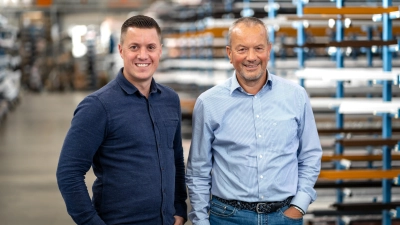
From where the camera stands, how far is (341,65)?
5.64 meters

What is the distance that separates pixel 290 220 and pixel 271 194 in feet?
0.46

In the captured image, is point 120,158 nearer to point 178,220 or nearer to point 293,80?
point 178,220

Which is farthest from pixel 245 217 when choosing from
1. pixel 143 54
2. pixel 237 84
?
pixel 143 54

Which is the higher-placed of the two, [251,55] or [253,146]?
[251,55]

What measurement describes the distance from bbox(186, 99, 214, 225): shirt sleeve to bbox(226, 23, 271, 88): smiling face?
0.82 feet

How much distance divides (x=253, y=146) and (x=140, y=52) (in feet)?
2.04

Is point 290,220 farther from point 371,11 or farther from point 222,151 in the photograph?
point 371,11

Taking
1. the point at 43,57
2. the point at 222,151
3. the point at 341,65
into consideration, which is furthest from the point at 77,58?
the point at 222,151

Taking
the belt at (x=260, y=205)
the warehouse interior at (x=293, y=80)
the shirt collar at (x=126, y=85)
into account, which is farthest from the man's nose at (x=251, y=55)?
the warehouse interior at (x=293, y=80)

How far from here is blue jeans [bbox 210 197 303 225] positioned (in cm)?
295

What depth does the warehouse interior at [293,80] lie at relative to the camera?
5.05m

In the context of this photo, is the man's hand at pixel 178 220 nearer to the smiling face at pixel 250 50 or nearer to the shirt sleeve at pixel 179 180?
the shirt sleeve at pixel 179 180

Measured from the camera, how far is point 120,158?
2.75m

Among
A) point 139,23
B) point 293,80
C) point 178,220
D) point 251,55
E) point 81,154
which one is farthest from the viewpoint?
point 293,80
